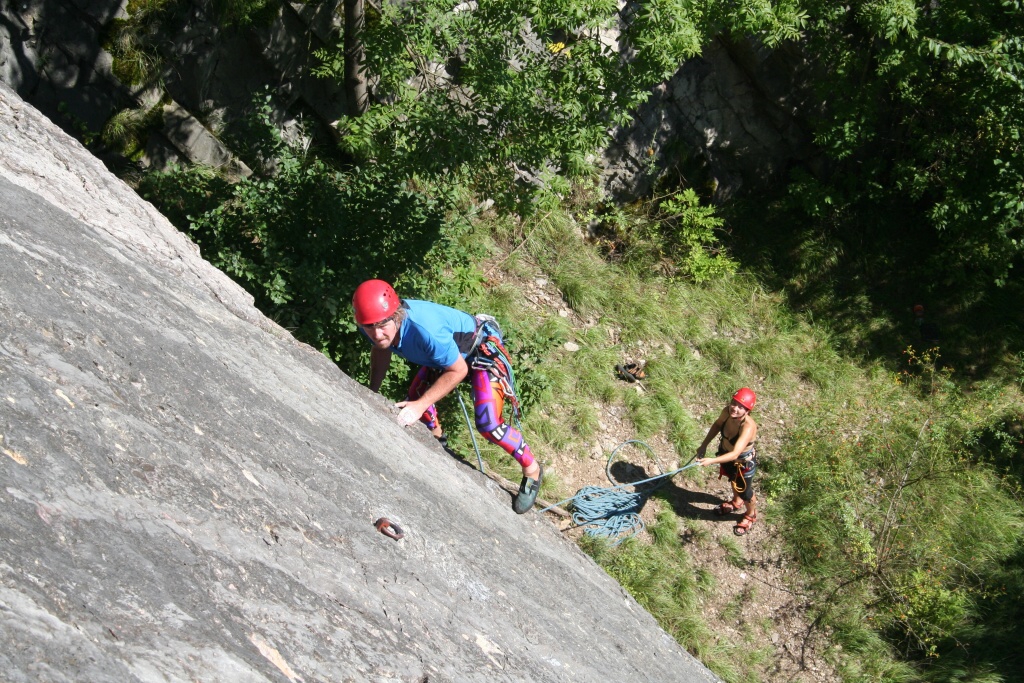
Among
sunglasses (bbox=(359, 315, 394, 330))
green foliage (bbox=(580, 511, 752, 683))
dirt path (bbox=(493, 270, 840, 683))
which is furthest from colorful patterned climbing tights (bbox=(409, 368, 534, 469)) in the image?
green foliage (bbox=(580, 511, 752, 683))

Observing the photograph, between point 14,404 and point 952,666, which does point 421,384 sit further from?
point 952,666

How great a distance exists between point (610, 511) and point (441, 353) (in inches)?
110

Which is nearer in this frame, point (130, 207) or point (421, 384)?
point (130, 207)

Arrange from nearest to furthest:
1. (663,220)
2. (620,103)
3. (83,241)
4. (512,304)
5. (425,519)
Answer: (83,241), (425,519), (620,103), (512,304), (663,220)

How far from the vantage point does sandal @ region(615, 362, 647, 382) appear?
765 centimetres

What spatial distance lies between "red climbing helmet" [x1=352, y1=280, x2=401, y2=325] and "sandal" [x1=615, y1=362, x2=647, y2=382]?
14.3 feet

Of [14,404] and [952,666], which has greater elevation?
[952,666]

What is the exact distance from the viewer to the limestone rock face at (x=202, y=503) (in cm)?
162

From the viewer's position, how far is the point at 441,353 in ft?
12.6

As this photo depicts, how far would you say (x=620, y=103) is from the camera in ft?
16.9

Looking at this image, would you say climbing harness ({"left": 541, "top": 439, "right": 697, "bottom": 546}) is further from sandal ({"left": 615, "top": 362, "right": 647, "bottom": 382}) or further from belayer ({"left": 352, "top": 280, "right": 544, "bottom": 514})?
belayer ({"left": 352, "top": 280, "right": 544, "bottom": 514})

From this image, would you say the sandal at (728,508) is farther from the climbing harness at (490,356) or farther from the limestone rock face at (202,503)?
the limestone rock face at (202,503)

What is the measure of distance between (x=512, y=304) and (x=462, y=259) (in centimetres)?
156

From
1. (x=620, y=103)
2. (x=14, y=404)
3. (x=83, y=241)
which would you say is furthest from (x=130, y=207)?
(x=620, y=103)
